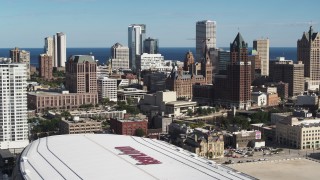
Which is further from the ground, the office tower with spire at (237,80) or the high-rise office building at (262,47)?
the high-rise office building at (262,47)

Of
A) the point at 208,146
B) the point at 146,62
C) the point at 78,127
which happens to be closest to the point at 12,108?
the point at 78,127

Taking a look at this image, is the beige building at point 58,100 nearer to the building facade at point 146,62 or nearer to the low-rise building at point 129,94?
the low-rise building at point 129,94

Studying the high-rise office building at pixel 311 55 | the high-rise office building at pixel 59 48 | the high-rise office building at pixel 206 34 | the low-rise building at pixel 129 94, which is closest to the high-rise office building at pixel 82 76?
the low-rise building at pixel 129 94

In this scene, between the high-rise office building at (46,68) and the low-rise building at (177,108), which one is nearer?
the low-rise building at (177,108)

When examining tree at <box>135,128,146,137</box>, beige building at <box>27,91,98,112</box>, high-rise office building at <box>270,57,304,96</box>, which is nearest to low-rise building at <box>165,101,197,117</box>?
beige building at <box>27,91,98,112</box>

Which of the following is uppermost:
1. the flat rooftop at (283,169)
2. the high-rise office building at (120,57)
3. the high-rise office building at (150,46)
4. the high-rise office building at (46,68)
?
the high-rise office building at (150,46)

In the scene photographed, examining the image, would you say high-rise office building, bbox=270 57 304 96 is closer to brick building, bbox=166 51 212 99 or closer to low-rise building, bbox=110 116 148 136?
brick building, bbox=166 51 212 99
